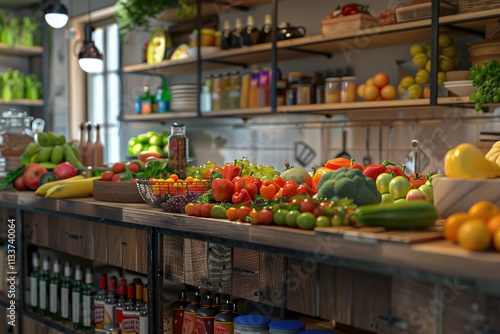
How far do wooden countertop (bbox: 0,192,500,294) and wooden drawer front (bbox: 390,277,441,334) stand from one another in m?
0.05

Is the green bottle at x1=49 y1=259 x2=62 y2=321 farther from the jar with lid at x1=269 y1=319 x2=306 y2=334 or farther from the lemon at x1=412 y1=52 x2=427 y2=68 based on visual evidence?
the lemon at x1=412 y1=52 x2=427 y2=68

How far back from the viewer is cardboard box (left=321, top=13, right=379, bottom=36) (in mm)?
3719

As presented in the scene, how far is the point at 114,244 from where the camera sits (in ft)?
8.16

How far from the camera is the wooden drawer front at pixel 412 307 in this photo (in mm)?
1370

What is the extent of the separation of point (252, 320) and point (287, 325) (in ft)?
0.41

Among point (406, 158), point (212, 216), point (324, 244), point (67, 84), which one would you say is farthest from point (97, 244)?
point (67, 84)

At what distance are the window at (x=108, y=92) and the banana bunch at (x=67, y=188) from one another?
3359mm

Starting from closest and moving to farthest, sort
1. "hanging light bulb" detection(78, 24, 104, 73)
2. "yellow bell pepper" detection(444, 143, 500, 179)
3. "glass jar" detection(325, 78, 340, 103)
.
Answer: "yellow bell pepper" detection(444, 143, 500, 179) → "glass jar" detection(325, 78, 340, 103) → "hanging light bulb" detection(78, 24, 104, 73)

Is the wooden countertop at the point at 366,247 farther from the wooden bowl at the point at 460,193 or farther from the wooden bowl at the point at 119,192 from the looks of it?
the wooden bowl at the point at 119,192

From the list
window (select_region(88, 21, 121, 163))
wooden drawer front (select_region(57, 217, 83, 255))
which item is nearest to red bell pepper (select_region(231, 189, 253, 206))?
wooden drawer front (select_region(57, 217, 83, 255))

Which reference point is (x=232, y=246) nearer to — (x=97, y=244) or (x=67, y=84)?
(x=97, y=244)

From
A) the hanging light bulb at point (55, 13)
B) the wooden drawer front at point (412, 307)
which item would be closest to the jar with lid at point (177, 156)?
the wooden drawer front at point (412, 307)

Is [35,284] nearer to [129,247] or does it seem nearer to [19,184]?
[19,184]

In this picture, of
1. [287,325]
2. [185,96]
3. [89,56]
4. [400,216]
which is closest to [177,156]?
[287,325]
